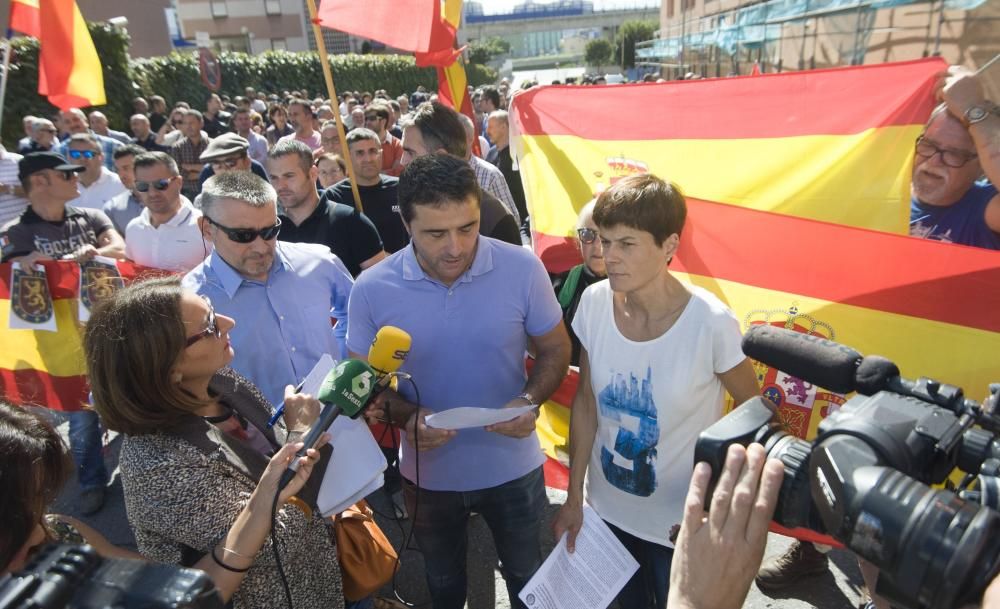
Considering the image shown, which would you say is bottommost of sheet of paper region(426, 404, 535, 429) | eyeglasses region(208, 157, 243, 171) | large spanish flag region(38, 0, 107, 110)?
sheet of paper region(426, 404, 535, 429)

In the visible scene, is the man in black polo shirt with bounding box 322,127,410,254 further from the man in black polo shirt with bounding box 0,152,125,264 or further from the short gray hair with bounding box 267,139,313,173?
the man in black polo shirt with bounding box 0,152,125,264

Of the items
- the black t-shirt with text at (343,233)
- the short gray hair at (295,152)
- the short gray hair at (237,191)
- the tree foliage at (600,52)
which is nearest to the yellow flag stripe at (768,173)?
the black t-shirt with text at (343,233)

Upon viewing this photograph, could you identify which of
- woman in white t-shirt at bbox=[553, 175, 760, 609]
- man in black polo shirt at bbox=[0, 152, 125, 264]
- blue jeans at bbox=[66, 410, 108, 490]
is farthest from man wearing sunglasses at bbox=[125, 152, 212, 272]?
woman in white t-shirt at bbox=[553, 175, 760, 609]

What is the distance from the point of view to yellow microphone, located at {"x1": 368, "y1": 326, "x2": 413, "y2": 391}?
1.80 m

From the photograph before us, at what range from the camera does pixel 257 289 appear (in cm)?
247

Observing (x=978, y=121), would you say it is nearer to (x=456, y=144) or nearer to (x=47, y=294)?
(x=456, y=144)

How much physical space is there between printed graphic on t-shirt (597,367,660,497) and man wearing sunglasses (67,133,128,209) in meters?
5.17

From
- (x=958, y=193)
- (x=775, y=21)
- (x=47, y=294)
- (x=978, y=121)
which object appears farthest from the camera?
(x=775, y=21)

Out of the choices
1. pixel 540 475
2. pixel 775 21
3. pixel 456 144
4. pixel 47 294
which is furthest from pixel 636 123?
pixel 775 21

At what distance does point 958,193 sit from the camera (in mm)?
2535

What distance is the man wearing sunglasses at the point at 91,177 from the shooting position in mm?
5418

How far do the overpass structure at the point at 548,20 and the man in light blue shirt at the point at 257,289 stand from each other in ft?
277

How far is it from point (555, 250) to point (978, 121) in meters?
1.92

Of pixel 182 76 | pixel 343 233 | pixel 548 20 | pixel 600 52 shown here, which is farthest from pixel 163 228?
pixel 548 20
